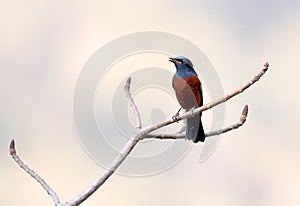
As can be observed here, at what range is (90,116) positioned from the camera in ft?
34.5

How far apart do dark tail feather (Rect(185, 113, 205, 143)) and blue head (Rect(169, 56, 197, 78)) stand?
0.97 m

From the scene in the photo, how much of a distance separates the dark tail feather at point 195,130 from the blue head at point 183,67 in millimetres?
966

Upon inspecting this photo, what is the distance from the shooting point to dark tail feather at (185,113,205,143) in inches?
439

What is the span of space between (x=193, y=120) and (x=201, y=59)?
2275mm

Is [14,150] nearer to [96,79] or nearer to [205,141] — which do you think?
[96,79]

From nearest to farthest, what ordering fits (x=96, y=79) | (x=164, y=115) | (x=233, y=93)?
(x=233, y=93) → (x=164, y=115) → (x=96, y=79)

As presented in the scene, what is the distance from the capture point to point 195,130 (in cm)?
1187

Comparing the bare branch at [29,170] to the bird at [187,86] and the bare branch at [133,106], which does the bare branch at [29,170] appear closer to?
the bare branch at [133,106]

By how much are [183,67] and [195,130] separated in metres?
2.06

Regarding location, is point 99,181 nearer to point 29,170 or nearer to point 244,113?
point 29,170

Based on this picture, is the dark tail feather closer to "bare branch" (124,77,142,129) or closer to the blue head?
the blue head

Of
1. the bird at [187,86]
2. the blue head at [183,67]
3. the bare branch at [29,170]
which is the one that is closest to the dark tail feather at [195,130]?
the bird at [187,86]

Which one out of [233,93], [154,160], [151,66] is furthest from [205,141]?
[233,93]

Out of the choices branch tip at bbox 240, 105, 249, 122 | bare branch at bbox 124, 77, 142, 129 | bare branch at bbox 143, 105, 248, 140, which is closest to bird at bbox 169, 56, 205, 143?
A: bare branch at bbox 143, 105, 248, 140
